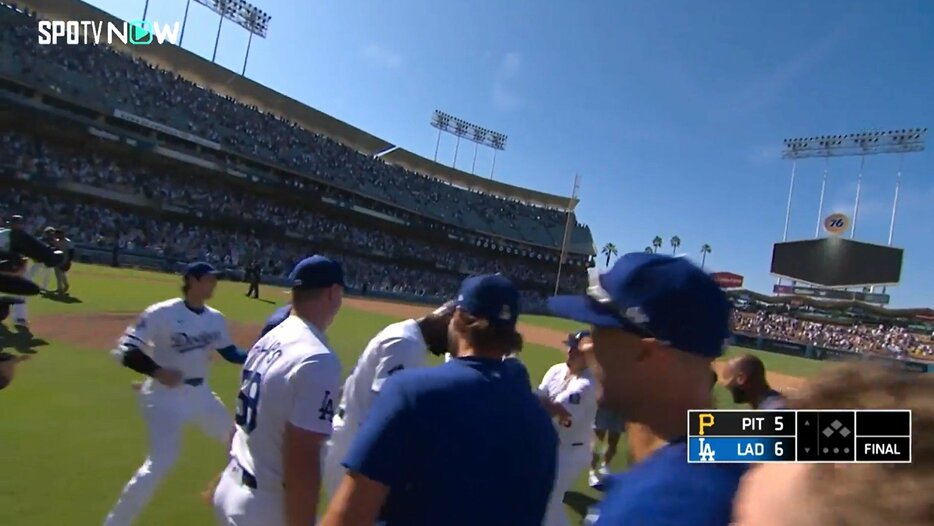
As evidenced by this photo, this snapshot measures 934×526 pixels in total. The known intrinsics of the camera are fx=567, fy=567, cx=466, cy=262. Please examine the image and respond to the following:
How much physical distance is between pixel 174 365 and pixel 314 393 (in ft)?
9.03

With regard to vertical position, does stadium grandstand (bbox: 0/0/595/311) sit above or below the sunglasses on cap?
above

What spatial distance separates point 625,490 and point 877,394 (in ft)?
1.97

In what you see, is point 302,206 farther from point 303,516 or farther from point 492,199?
point 303,516

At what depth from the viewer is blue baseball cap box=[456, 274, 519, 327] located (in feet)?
8.50

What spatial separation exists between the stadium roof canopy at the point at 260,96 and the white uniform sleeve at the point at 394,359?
4720 cm

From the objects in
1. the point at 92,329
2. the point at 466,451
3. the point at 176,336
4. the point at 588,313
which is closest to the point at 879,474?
the point at 588,313

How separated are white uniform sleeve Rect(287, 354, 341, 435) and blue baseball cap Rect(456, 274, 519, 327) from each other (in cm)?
75

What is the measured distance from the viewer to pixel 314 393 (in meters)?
2.76

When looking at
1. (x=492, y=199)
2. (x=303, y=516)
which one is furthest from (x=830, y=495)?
(x=492, y=199)

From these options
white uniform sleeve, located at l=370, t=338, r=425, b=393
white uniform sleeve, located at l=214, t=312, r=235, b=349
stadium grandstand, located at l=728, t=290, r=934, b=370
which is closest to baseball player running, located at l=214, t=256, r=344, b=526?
white uniform sleeve, located at l=370, t=338, r=425, b=393

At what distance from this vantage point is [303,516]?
8.69 ft

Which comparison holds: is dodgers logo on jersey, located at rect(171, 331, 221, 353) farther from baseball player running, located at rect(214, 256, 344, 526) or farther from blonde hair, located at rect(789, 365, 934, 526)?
blonde hair, located at rect(789, 365, 934, 526)

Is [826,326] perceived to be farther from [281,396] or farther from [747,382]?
[281,396]

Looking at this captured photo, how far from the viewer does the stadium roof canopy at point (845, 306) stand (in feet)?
176
